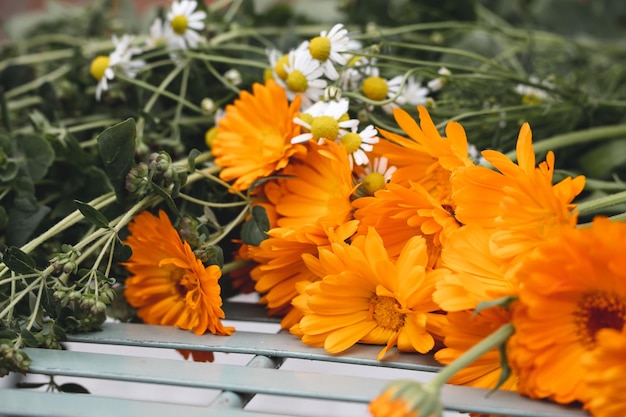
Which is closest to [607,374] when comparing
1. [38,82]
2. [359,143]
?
[359,143]

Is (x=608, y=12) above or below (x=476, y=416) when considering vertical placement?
above

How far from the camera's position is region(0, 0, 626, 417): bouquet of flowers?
1.59ft

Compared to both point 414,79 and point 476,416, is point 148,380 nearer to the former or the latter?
point 476,416

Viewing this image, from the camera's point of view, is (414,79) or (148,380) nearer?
(148,380)

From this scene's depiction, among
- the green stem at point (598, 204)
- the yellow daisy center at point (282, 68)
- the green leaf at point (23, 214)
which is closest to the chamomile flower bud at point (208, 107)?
the yellow daisy center at point (282, 68)

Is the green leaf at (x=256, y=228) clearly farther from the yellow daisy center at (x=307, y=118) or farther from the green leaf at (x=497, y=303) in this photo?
the green leaf at (x=497, y=303)

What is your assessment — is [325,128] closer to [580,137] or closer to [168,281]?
[168,281]

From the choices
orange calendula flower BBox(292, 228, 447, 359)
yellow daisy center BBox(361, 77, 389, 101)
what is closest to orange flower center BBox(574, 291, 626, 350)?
orange calendula flower BBox(292, 228, 447, 359)

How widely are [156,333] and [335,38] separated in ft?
1.13

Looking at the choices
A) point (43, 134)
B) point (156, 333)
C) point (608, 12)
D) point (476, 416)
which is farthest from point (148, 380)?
point (608, 12)

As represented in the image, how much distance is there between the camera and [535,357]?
48 centimetres

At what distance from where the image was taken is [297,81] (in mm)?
711

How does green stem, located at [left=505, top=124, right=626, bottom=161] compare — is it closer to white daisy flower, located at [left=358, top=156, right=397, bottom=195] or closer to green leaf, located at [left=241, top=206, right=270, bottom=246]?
white daisy flower, located at [left=358, top=156, right=397, bottom=195]

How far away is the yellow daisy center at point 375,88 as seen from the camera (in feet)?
2.38
